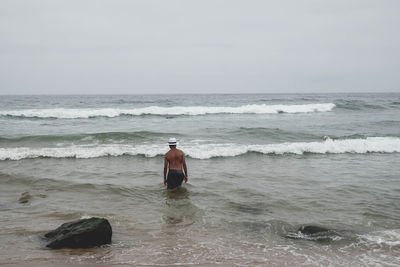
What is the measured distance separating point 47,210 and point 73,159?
610 centimetres

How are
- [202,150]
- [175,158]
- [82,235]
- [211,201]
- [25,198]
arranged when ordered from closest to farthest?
[82,235], [211,201], [25,198], [175,158], [202,150]

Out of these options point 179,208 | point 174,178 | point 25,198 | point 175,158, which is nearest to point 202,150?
point 174,178

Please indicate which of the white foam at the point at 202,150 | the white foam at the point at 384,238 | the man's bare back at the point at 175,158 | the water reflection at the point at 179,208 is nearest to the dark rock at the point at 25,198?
the water reflection at the point at 179,208

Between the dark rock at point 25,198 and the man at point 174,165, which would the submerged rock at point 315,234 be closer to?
the man at point 174,165

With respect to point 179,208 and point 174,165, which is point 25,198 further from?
point 179,208

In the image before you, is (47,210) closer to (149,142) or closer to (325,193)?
(325,193)

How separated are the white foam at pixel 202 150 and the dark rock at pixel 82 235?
8127mm

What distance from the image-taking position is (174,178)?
28.4 feet

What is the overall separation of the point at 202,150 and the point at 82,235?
9.17m

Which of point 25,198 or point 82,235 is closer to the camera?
point 82,235

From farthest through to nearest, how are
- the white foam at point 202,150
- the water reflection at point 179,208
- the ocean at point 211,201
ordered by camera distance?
the white foam at point 202,150 < the water reflection at point 179,208 < the ocean at point 211,201

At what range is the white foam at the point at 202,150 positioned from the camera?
13.5 metres

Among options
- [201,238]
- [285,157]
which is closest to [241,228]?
[201,238]

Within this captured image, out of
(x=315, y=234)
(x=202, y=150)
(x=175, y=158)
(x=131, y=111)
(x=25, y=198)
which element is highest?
(x=131, y=111)
